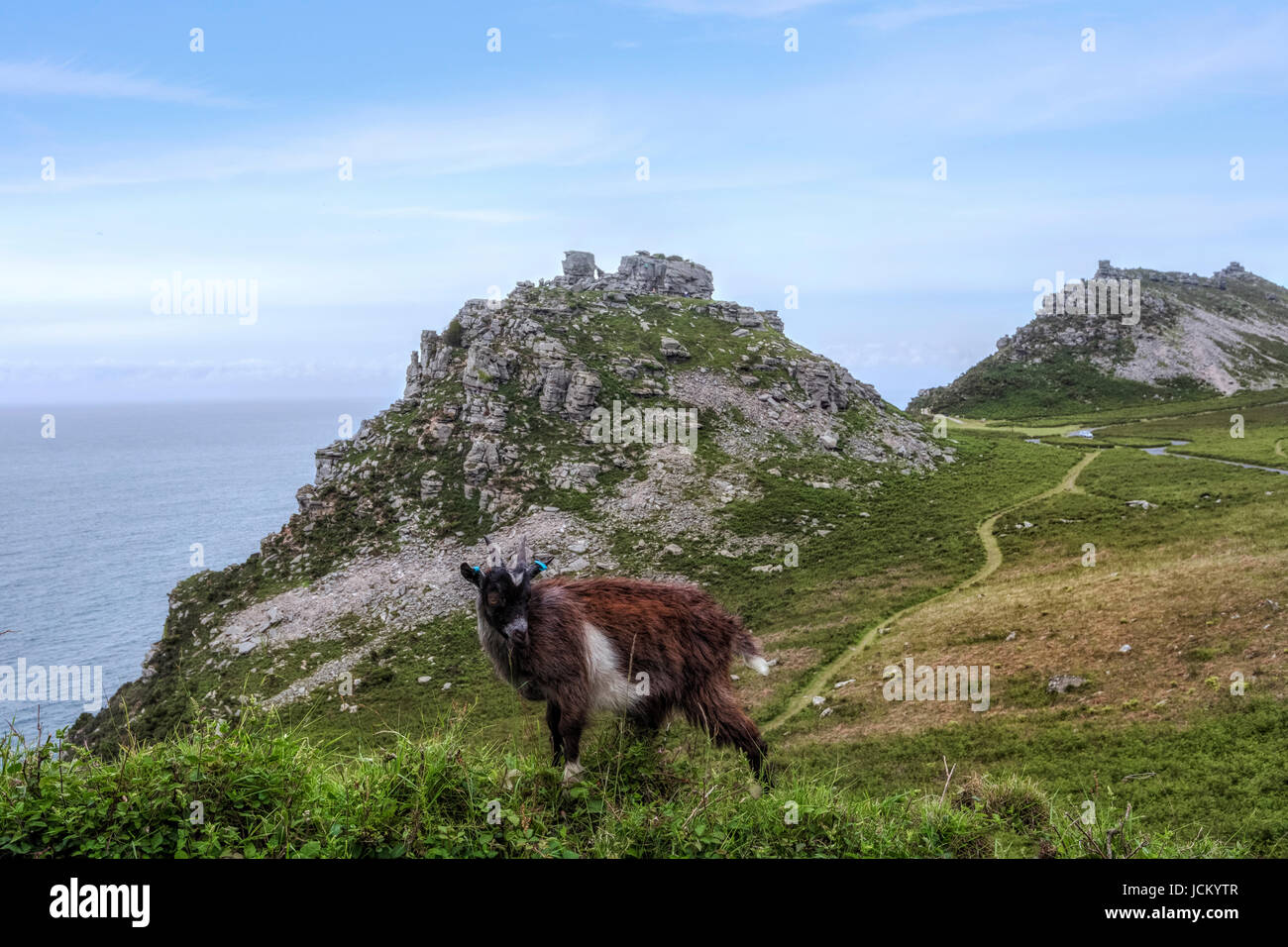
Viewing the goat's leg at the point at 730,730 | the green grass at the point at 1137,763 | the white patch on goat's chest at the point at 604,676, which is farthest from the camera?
the green grass at the point at 1137,763

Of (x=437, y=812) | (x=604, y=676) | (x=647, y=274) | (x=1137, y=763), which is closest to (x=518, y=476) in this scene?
(x=1137, y=763)

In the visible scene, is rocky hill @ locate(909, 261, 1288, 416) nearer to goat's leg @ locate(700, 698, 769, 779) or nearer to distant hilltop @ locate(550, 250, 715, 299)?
distant hilltop @ locate(550, 250, 715, 299)

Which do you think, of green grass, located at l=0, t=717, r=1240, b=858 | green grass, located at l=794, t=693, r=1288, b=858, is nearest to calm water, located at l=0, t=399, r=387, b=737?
green grass, located at l=0, t=717, r=1240, b=858

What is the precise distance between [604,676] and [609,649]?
0.27 metres

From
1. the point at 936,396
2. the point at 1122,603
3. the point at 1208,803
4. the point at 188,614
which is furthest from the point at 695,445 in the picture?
the point at 936,396

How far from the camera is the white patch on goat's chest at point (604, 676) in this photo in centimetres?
673

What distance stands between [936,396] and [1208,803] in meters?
114

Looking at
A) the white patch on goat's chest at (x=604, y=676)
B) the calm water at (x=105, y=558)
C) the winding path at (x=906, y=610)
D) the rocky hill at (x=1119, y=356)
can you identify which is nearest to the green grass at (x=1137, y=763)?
the white patch on goat's chest at (x=604, y=676)

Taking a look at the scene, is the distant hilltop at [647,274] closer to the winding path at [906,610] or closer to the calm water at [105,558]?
the winding path at [906,610]

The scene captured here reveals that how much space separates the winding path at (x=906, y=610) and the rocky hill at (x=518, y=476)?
9.05 meters

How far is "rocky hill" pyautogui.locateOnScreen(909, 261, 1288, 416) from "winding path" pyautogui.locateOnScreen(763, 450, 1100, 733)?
6082cm

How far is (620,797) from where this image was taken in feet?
18.9

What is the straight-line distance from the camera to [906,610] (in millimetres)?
29188
